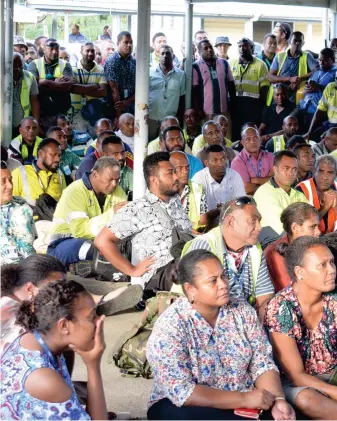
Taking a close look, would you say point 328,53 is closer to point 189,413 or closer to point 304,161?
point 304,161

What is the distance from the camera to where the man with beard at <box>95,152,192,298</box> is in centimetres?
598

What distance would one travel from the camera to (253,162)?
9.55 m

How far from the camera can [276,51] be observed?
12734mm

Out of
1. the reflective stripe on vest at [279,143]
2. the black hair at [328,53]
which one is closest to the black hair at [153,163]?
the reflective stripe on vest at [279,143]

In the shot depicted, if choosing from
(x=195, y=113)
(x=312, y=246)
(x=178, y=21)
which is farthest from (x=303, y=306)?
(x=178, y=21)

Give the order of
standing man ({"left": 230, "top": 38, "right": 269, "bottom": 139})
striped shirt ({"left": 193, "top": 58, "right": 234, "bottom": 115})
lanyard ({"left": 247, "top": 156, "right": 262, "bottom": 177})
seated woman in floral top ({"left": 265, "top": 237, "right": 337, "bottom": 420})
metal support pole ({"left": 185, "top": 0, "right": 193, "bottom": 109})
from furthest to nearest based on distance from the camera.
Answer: standing man ({"left": 230, "top": 38, "right": 269, "bottom": 139}) < striped shirt ({"left": 193, "top": 58, "right": 234, "bottom": 115}) < metal support pole ({"left": 185, "top": 0, "right": 193, "bottom": 109}) < lanyard ({"left": 247, "top": 156, "right": 262, "bottom": 177}) < seated woman in floral top ({"left": 265, "top": 237, "right": 337, "bottom": 420})

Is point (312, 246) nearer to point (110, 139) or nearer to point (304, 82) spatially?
point (110, 139)

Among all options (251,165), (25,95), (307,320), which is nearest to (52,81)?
(25,95)

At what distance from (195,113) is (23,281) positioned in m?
7.18

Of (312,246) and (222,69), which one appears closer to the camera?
(312,246)

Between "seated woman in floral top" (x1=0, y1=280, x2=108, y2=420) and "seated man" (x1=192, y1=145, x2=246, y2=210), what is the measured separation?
15.2 feet

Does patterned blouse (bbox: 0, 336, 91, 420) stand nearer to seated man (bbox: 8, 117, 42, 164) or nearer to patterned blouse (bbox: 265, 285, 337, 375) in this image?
patterned blouse (bbox: 265, 285, 337, 375)

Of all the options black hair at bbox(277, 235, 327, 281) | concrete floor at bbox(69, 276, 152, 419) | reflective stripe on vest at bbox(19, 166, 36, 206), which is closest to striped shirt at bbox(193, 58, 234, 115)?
reflective stripe on vest at bbox(19, 166, 36, 206)

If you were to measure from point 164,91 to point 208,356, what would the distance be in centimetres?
751
